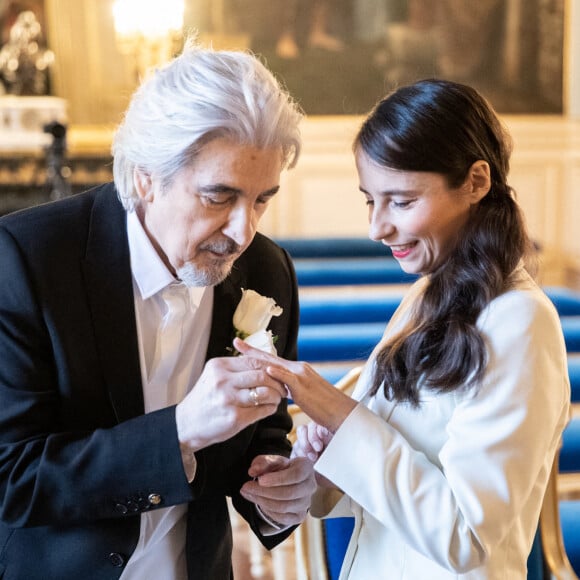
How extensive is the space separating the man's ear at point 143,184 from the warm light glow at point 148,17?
640cm

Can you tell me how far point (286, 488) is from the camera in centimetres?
182

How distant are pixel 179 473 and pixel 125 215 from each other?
0.56 meters

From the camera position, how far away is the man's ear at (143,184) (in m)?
1.70

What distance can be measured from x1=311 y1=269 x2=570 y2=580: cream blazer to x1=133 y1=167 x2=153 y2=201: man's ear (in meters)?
0.60

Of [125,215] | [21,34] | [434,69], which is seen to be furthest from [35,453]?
[434,69]

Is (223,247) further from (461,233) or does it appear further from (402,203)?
(461,233)

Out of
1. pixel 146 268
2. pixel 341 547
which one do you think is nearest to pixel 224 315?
pixel 146 268

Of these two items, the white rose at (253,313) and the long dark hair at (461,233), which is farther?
the white rose at (253,313)

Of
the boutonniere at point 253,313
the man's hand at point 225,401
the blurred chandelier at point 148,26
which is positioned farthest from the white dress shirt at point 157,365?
the blurred chandelier at point 148,26

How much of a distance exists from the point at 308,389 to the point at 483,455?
1.12 ft

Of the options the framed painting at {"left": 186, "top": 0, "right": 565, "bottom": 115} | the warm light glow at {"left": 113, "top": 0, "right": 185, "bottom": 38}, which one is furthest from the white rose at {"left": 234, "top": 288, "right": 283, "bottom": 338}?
the framed painting at {"left": 186, "top": 0, "right": 565, "bottom": 115}

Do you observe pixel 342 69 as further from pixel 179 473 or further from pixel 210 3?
pixel 179 473

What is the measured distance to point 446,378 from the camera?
1.62 metres

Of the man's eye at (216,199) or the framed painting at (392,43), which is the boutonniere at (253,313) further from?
the framed painting at (392,43)
